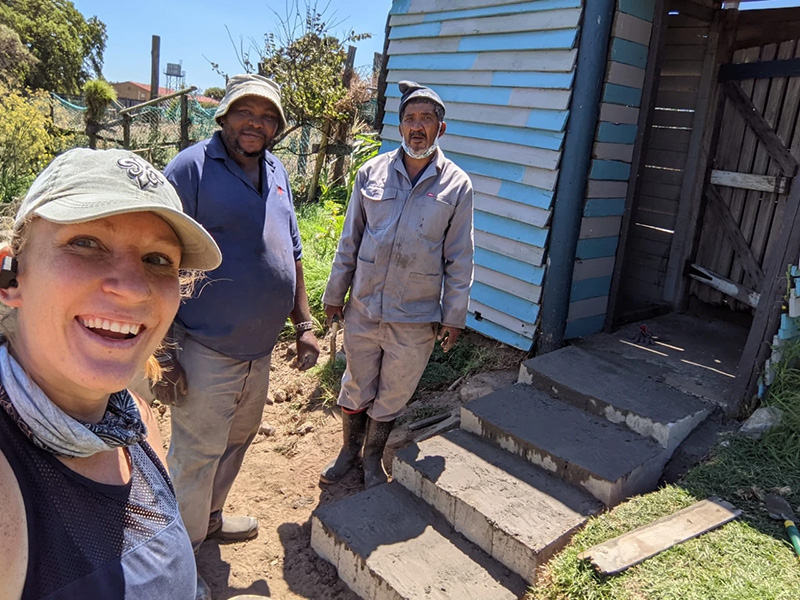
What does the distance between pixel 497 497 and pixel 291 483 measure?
4.87 ft

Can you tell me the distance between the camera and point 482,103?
4664 millimetres

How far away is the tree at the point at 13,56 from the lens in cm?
2050

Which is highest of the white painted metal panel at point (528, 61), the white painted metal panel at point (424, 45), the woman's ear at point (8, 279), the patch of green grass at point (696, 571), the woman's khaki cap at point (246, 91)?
the white painted metal panel at point (424, 45)

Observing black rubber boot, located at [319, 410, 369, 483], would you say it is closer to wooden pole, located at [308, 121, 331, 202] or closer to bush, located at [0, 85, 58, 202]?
wooden pole, located at [308, 121, 331, 202]

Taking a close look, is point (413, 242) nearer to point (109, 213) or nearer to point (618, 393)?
point (618, 393)

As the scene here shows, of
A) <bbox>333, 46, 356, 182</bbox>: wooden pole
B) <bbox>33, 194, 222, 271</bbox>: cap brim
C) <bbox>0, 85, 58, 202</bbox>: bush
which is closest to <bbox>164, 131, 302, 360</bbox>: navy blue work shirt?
<bbox>33, 194, 222, 271</bbox>: cap brim

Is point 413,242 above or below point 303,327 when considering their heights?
above

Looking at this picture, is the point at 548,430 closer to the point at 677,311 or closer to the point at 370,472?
the point at 370,472

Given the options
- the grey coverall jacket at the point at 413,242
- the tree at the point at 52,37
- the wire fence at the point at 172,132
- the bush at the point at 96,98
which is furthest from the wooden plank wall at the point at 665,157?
the tree at the point at 52,37

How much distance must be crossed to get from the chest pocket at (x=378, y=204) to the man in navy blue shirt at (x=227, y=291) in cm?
51

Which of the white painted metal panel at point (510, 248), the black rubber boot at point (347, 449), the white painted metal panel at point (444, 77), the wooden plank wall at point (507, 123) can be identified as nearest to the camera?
the black rubber boot at point (347, 449)

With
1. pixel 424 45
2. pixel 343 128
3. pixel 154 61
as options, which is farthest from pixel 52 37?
pixel 424 45

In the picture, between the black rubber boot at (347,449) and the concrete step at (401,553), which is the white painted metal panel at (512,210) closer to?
the black rubber boot at (347,449)

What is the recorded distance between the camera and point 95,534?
1.02 m
